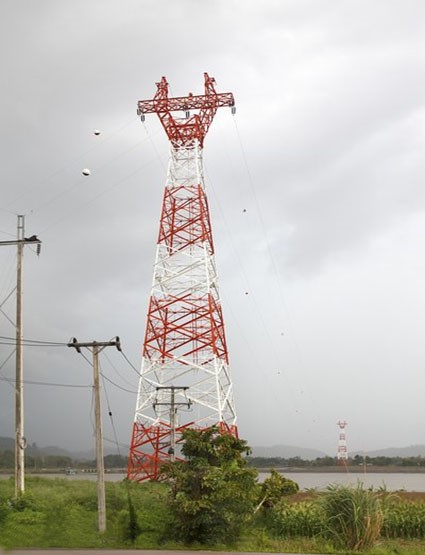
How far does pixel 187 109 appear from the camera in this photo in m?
37.7

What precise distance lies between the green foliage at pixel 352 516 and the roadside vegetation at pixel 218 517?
1.3 inches

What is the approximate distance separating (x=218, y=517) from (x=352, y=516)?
184 inches

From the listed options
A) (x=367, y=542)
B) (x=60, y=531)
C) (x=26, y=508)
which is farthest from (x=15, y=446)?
(x=367, y=542)

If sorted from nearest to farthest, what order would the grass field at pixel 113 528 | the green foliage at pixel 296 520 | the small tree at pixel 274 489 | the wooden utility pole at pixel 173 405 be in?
the grass field at pixel 113 528 → the green foliage at pixel 296 520 → the small tree at pixel 274 489 → the wooden utility pole at pixel 173 405

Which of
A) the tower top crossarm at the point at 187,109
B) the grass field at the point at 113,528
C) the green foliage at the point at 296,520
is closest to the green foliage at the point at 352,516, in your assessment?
the grass field at the point at 113,528

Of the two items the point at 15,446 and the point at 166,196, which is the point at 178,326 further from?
the point at 15,446

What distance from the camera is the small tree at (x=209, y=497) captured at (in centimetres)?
2303

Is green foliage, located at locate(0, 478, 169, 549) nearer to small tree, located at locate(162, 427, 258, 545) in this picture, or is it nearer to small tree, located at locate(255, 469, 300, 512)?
small tree, located at locate(162, 427, 258, 545)

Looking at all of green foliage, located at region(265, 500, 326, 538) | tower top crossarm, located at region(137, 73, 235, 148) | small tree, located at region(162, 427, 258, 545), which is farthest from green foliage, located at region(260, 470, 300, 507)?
tower top crossarm, located at region(137, 73, 235, 148)

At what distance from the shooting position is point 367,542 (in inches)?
882

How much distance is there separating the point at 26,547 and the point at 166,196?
67.6 feet

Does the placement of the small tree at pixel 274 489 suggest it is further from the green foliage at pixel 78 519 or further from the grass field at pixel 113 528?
the green foliage at pixel 78 519

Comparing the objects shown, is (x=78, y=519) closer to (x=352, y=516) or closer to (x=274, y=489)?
(x=274, y=489)

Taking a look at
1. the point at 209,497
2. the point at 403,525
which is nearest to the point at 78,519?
the point at 209,497
